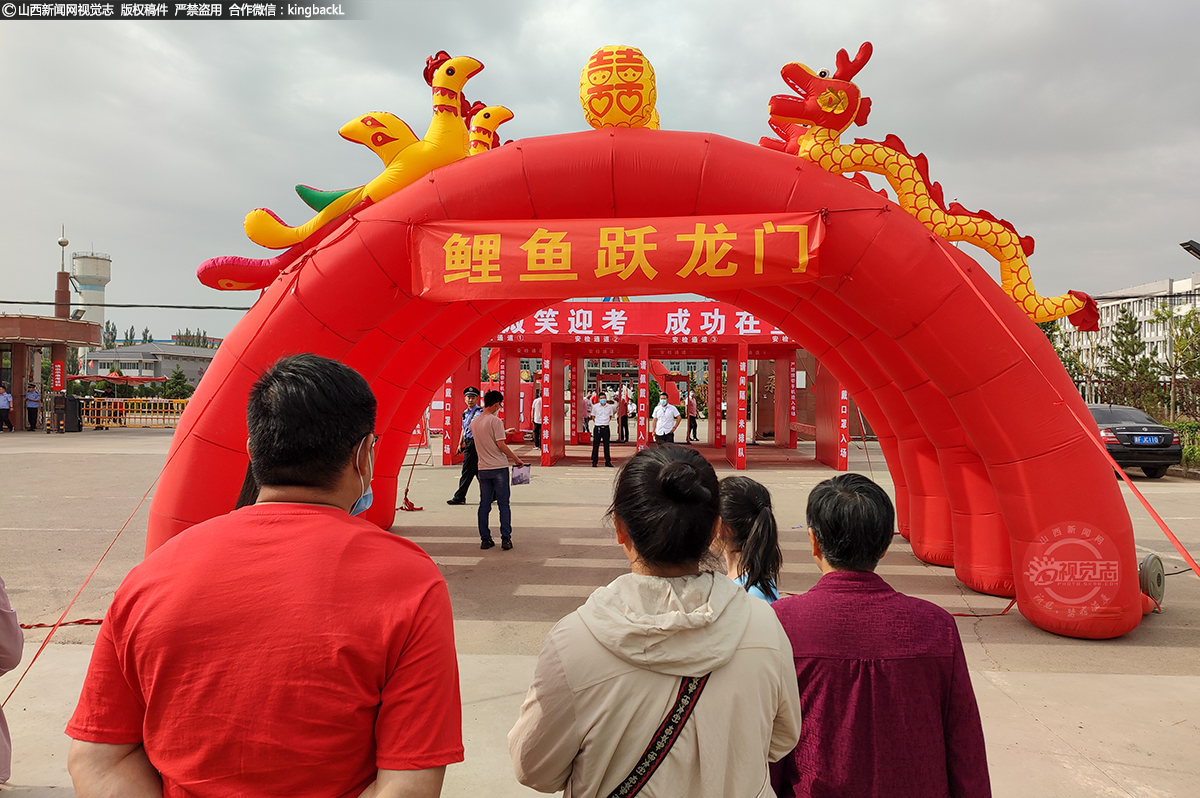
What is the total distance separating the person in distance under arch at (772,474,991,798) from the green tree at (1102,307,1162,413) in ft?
85.1

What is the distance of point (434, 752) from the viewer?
1.03 m

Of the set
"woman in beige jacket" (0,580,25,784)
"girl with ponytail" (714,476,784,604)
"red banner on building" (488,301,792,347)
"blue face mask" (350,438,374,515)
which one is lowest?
"woman in beige jacket" (0,580,25,784)

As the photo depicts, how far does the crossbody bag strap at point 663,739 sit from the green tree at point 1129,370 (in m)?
26.6

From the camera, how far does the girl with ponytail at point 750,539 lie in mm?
2262

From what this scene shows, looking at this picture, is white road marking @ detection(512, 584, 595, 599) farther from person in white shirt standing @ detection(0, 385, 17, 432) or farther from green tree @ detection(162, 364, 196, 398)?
green tree @ detection(162, 364, 196, 398)

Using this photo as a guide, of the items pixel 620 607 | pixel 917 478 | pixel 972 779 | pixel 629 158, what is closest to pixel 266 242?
pixel 629 158

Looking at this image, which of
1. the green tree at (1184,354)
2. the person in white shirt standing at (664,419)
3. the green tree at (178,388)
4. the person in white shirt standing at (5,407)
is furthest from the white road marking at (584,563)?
the green tree at (178,388)

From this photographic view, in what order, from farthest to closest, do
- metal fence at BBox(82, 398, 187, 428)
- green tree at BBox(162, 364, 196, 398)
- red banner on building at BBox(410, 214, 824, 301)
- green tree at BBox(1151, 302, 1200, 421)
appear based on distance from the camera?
green tree at BBox(162, 364, 196, 398)
metal fence at BBox(82, 398, 187, 428)
green tree at BBox(1151, 302, 1200, 421)
red banner on building at BBox(410, 214, 824, 301)

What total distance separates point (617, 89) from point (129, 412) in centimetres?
2761

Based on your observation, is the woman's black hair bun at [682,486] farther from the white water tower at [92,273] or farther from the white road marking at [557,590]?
the white water tower at [92,273]

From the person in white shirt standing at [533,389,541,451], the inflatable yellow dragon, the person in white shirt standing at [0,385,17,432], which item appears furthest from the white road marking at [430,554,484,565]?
the person in white shirt standing at [0,385,17,432]

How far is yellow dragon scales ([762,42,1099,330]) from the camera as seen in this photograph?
4.57 metres

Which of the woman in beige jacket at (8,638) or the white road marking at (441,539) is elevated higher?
the woman in beige jacket at (8,638)

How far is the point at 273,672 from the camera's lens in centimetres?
100
